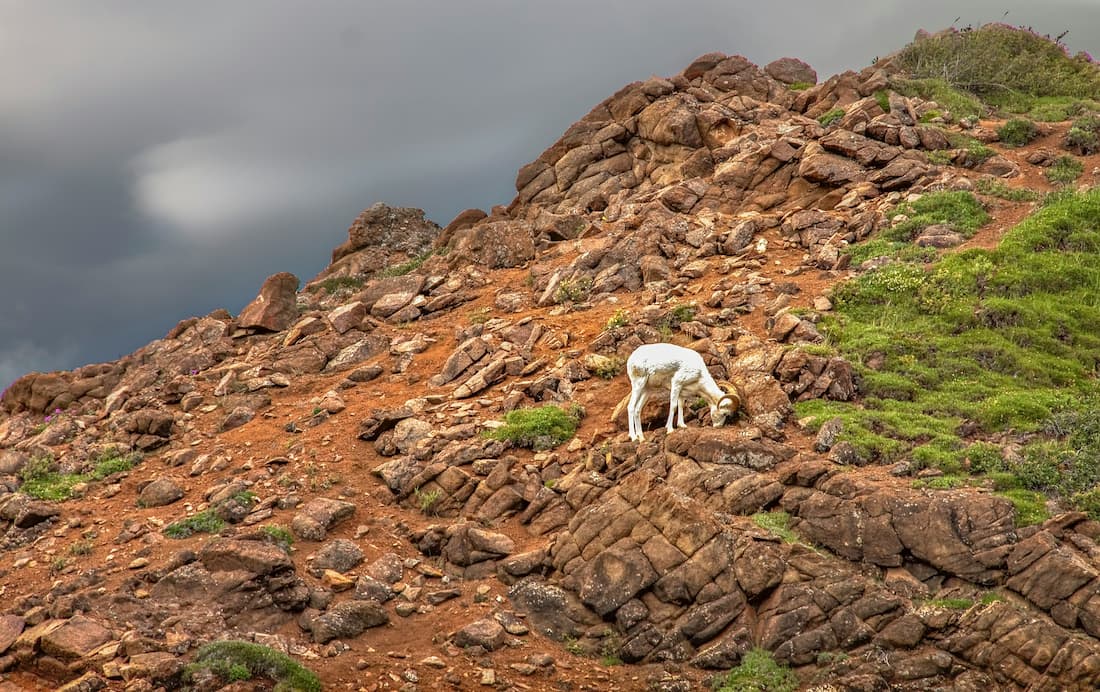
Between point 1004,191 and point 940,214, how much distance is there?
275 centimetres

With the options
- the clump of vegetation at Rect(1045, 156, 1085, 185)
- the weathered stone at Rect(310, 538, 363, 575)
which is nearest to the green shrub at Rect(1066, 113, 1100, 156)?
the clump of vegetation at Rect(1045, 156, 1085, 185)

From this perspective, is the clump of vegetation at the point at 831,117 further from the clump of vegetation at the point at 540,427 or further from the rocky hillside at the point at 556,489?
the clump of vegetation at the point at 540,427

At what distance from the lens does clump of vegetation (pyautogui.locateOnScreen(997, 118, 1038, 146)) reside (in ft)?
102

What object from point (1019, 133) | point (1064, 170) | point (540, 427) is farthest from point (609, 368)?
point (1019, 133)

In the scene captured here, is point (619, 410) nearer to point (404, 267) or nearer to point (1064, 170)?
point (404, 267)

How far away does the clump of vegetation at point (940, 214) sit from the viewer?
82.5 feet

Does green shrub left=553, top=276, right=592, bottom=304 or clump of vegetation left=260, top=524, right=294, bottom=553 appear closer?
clump of vegetation left=260, top=524, right=294, bottom=553

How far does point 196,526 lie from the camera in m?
17.4

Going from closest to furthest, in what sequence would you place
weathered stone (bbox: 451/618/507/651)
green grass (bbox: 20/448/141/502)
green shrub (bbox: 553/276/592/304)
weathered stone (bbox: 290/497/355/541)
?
weathered stone (bbox: 451/618/507/651) < weathered stone (bbox: 290/497/355/541) < green grass (bbox: 20/448/141/502) < green shrub (bbox: 553/276/592/304)

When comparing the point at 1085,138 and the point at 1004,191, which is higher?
the point at 1085,138

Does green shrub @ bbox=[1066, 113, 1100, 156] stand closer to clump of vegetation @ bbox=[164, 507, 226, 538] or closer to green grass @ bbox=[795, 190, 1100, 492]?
green grass @ bbox=[795, 190, 1100, 492]

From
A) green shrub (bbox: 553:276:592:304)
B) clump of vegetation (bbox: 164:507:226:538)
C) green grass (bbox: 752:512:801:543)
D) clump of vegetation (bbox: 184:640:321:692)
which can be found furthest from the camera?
green shrub (bbox: 553:276:592:304)

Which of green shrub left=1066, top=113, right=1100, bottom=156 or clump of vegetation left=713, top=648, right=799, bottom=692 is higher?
green shrub left=1066, top=113, right=1100, bottom=156

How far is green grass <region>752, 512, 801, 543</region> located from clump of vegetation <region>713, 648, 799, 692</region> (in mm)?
1975
